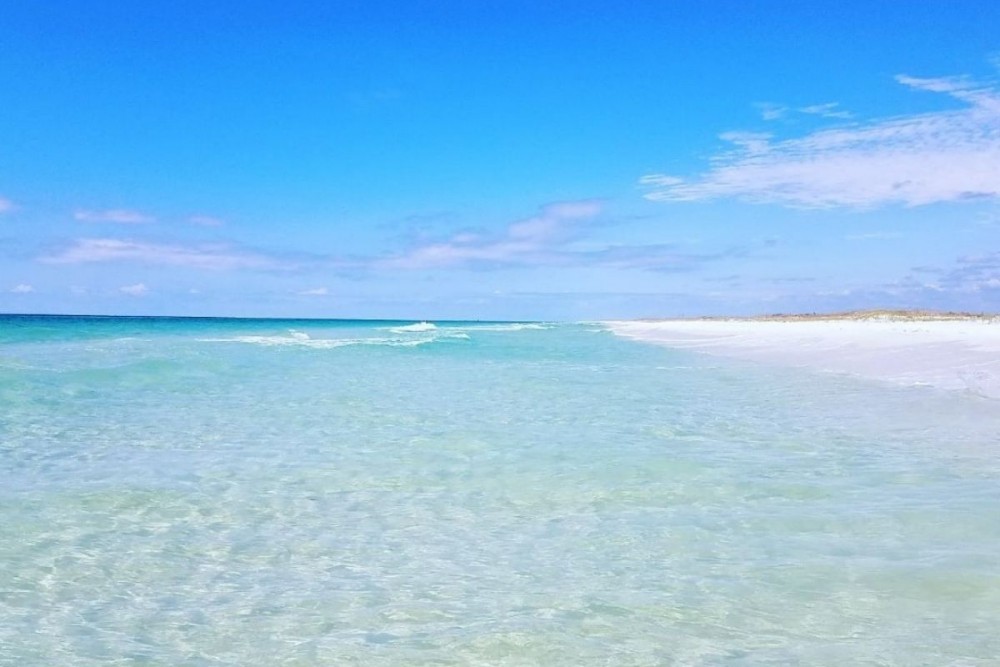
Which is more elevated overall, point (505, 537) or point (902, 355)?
point (902, 355)

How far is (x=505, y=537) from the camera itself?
5.95 metres

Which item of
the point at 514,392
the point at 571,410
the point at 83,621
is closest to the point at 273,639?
the point at 83,621

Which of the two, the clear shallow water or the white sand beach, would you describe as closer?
the clear shallow water

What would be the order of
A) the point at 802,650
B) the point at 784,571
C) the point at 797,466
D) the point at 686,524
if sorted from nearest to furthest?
the point at 802,650, the point at 784,571, the point at 686,524, the point at 797,466

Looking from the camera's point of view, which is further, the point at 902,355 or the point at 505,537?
the point at 902,355

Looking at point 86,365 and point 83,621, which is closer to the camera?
point 83,621

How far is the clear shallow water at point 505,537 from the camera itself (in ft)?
13.4

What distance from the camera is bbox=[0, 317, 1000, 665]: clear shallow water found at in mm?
4098

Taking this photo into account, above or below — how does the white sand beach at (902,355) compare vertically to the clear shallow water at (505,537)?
above

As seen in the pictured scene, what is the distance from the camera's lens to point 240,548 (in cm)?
574

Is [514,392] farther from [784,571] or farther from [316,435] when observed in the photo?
[784,571]

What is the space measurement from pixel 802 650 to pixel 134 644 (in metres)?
3.45

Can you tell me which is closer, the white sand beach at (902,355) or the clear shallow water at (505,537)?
the clear shallow water at (505,537)

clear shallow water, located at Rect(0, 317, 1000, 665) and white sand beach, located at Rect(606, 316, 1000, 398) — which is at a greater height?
white sand beach, located at Rect(606, 316, 1000, 398)
